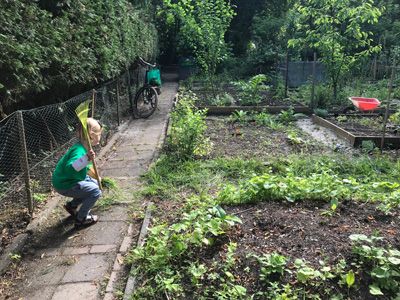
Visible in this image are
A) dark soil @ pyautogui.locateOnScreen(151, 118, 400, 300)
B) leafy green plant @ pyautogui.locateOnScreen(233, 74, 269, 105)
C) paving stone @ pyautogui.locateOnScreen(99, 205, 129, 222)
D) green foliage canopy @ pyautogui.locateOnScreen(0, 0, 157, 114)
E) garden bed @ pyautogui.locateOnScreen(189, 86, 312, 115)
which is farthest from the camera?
leafy green plant @ pyautogui.locateOnScreen(233, 74, 269, 105)

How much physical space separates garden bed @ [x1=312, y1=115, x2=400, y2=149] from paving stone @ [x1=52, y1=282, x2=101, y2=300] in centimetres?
570

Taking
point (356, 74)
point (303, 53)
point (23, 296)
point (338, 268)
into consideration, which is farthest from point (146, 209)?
point (303, 53)

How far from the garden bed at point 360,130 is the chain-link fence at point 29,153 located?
4.92m

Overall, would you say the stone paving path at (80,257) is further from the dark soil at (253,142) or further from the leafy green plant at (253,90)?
the leafy green plant at (253,90)

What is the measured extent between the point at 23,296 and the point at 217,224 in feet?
5.57

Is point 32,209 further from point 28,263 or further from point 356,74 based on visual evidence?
point 356,74

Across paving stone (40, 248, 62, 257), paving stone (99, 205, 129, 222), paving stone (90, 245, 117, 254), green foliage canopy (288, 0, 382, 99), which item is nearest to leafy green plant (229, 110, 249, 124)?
green foliage canopy (288, 0, 382, 99)

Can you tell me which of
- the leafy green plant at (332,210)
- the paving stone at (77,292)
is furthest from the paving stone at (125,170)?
the leafy green plant at (332,210)

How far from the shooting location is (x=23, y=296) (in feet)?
9.91

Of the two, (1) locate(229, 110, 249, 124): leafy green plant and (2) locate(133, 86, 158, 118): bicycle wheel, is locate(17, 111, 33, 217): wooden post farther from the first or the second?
(2) locate(133, 86, 158, 118): bicycle wheel

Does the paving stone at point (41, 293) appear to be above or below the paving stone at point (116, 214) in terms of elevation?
below

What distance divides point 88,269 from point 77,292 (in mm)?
326

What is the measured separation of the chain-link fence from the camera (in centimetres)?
402

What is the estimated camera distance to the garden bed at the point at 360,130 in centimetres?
705
